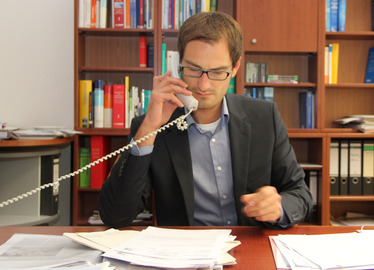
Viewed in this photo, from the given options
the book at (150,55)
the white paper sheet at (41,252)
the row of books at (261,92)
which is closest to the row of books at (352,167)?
the row of books at (261,92)

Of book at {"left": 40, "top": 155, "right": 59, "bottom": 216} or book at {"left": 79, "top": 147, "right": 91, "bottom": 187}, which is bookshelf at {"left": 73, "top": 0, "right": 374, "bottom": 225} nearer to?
book at {"left": 79, "top": 147, "right": 91, "bottom": 187}

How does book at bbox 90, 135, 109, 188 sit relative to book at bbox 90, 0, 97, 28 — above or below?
below

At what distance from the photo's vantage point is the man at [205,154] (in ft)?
4.13

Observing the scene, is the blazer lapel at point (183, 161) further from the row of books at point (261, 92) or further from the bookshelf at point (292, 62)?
the row of books at point (261, 92)

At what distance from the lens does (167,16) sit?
2.80m

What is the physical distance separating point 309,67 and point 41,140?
2061 mm

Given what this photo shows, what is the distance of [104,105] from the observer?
280cm

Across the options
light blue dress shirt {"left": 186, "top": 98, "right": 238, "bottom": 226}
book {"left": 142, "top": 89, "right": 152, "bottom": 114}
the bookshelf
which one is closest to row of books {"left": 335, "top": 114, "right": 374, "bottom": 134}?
the bookshelf

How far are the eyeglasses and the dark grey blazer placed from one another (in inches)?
6.5

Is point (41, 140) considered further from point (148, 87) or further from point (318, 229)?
point (318, 229)

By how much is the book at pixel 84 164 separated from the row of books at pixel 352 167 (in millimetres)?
1778

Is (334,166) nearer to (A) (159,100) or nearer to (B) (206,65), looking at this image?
(B) (206,65)

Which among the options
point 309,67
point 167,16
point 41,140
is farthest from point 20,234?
point 309,67

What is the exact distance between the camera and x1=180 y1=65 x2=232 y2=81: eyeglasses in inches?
53.6
